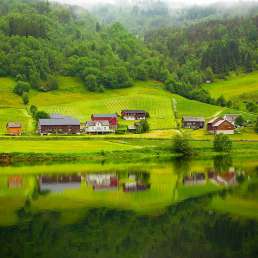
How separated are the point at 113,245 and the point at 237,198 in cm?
1960

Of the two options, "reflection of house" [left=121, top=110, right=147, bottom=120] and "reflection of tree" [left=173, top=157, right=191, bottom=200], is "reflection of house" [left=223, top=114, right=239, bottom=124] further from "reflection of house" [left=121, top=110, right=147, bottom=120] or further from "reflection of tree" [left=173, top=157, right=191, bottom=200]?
"reflection of tree" [left=173, top=157, right=191, bottom=200]

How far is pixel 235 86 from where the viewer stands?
181000mm

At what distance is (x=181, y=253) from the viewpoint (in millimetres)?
32500

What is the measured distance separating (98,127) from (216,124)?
25947 mm

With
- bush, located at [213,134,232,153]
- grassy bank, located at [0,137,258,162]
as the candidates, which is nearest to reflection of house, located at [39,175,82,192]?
grassy bank, located at [0,137,258,162]

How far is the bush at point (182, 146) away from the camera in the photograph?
89625mm

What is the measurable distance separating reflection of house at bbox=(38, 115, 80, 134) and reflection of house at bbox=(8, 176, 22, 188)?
44239 mm

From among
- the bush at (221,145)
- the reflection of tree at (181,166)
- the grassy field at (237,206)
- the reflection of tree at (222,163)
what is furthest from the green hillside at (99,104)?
the grassy field at (237,206)

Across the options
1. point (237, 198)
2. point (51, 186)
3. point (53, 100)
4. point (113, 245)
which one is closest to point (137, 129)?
point (53, 100)

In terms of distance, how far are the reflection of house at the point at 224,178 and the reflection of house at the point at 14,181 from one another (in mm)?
23597

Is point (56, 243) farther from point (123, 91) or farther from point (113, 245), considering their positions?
point (123, 91)

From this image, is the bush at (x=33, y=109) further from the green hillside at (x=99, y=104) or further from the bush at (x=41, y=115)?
the bush at (x=41, y=115)

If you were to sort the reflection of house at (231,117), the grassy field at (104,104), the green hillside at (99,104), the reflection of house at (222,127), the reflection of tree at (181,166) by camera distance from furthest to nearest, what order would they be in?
1. the green hillside at (99,104)
2. the grassy field at (104,104)
3. the reflection of house at (231,117)
4. the reflection of house at (222,127)
5. the reflection of tree at (181,166)

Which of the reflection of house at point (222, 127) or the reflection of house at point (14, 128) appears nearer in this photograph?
the reflection of house at point (14, 128)
